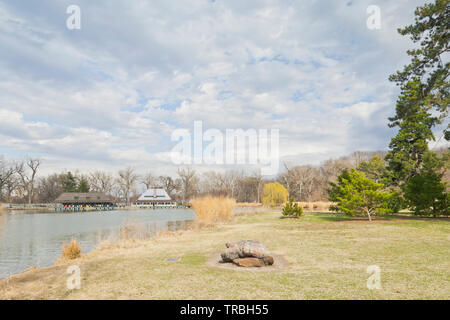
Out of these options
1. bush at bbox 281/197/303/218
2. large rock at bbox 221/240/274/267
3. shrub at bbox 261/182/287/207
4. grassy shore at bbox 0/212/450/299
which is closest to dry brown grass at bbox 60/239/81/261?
grassy shore at bbox 0/212/450/299

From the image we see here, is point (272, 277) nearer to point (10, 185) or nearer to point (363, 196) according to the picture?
point (363, 196)

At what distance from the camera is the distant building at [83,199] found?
68931 mm

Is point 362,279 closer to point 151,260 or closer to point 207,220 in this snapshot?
point 151,260

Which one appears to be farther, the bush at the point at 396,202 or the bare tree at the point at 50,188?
the bare tree at the point at 50,188

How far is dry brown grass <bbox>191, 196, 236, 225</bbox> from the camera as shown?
21.9 m

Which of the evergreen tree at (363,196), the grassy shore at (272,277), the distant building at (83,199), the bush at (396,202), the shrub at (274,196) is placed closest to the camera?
the grassy shore at (272,277)

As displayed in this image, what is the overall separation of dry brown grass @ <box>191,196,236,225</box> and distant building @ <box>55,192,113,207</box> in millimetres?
55741

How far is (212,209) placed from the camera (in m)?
22.3

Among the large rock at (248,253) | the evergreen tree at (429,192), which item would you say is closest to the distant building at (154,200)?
the evergreen tree at (429,192)

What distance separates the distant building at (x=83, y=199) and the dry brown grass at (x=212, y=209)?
2195 inches

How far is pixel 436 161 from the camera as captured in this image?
19.3 metres

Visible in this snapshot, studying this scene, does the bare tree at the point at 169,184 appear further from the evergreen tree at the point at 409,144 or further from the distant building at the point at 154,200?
the evergreen tree at the point at 409,144
